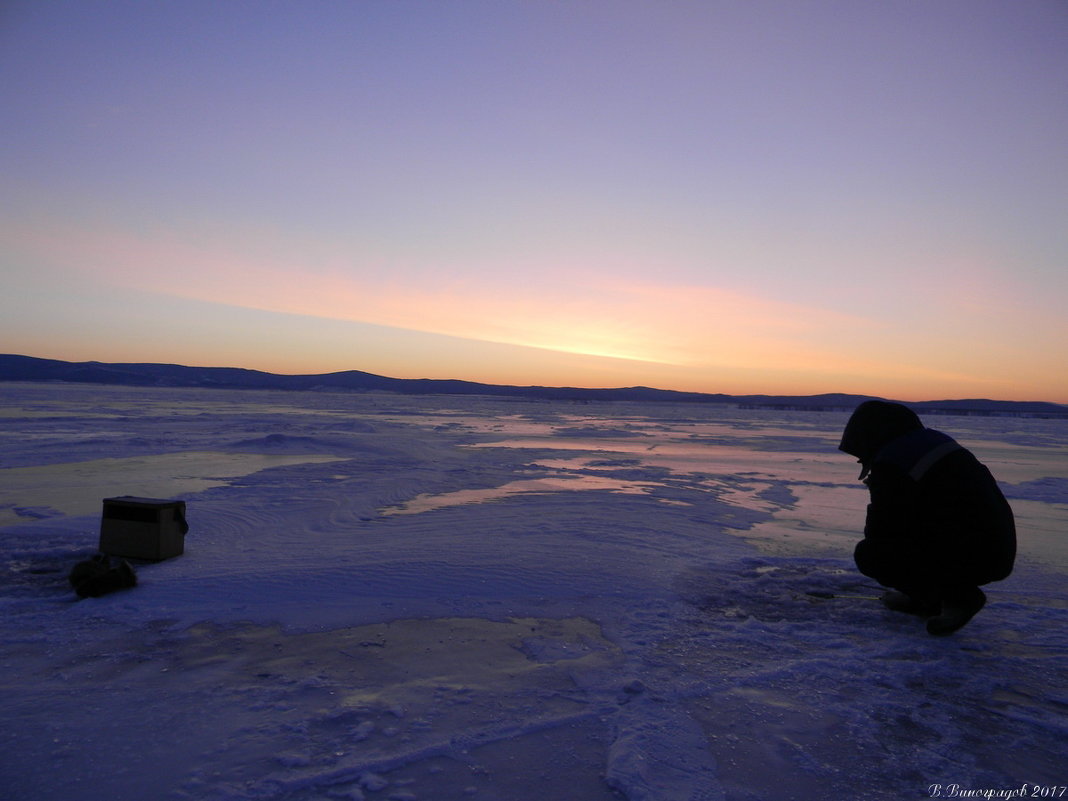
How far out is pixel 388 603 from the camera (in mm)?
4695

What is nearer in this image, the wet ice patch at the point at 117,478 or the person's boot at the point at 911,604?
the person's boot at the point at 911,604

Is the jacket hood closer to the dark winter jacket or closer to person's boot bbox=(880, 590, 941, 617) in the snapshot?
the dark winter jacket

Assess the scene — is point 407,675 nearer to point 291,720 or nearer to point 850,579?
point 291,720

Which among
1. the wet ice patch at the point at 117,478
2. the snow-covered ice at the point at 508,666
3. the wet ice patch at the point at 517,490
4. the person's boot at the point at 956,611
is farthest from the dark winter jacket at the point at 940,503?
the wet ice patch at the point at 117,478

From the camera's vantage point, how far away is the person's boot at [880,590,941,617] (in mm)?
4496

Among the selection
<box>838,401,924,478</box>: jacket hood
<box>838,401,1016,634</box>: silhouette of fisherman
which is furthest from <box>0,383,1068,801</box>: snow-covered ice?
<box>838,401,924,478</box>: jacket hood

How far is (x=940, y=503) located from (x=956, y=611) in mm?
791

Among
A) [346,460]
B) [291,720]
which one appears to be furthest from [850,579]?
[346,460]

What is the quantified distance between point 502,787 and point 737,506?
303 inches

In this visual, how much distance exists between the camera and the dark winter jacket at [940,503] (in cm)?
407

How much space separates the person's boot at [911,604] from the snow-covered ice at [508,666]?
122 mm

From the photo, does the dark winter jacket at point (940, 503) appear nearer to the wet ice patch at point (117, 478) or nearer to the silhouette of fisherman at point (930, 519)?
the silhouette of fisherman at point (930, 519)

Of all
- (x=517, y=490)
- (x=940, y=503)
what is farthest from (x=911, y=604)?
(x=517, y=490)

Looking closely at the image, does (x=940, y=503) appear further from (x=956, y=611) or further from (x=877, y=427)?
(x=956, y=611)
